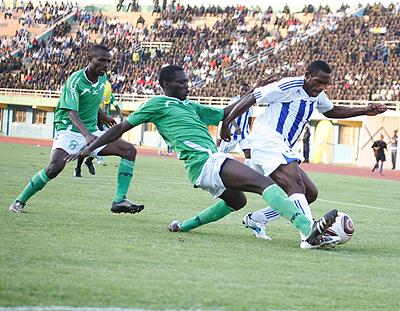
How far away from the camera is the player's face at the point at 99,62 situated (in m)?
6.28

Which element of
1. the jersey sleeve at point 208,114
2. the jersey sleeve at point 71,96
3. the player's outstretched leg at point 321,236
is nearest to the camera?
the player's outstretched leg at point 321,236

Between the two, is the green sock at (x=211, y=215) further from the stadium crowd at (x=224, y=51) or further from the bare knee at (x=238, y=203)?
the stadium crowd at (x=224, y=51)

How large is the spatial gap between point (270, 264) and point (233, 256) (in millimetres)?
337

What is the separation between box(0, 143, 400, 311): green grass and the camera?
2.90 m

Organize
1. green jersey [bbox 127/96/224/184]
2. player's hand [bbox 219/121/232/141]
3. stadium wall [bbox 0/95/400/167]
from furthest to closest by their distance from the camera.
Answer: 1. stadium wall [bbox 0/95/400/167]
2. player's hand [bbox 219/121/232/141]
3. green jersey [bbox 127/96/224/184]

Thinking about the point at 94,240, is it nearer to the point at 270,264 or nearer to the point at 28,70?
the point at 270,264

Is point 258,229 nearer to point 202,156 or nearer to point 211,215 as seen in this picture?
point 211,215

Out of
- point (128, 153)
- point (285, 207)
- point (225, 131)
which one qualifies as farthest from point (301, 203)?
point (128, 153)

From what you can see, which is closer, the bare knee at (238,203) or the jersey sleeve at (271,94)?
the bare knee at (238,203)

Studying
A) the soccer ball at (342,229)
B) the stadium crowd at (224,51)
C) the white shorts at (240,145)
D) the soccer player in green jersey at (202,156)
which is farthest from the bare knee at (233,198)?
the stadium crowd at (224,51)

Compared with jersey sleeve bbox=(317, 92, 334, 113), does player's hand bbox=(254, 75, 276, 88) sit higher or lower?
higher

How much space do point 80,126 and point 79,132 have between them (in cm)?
28

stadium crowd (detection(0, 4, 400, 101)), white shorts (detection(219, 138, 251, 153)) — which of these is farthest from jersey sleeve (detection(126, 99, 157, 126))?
stadium crowd (detection(0, 4, 400, 101))

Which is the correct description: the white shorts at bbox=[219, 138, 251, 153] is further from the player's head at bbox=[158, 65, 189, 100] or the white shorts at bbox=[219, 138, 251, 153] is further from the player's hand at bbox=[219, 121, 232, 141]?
the player's head at bbox=[158, 65, 189, 100]
